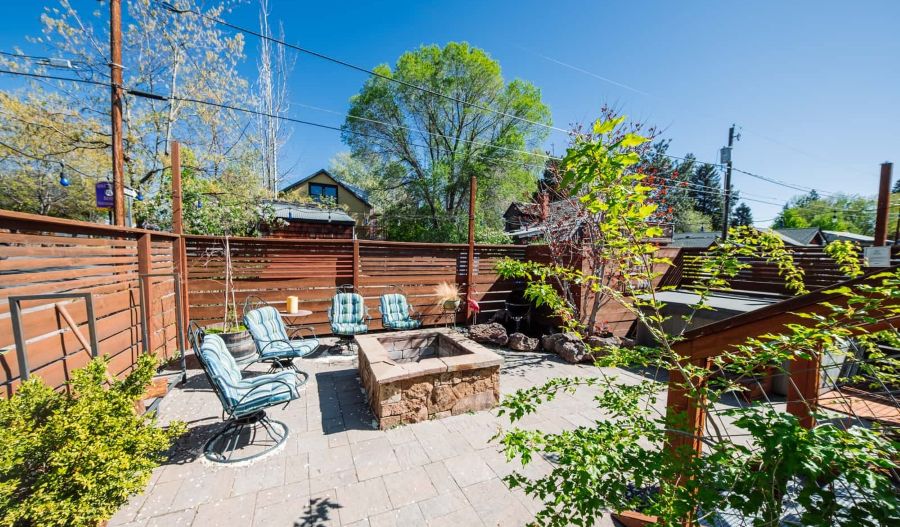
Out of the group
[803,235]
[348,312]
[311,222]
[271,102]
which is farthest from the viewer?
[803,235]

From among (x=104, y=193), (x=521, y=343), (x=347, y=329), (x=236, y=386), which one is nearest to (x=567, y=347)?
(x=521, y=343)

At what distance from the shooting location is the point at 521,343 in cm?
552

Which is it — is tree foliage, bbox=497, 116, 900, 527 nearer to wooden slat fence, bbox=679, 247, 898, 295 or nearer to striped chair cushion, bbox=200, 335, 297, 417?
striped chair cushion, bbox=200, 335, 297, 417

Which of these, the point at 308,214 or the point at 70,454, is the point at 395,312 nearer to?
the point at 70,454

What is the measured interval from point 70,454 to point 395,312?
4206 mm

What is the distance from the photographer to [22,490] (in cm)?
128

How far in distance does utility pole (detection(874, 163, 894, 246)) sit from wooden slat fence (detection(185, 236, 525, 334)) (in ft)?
20.8

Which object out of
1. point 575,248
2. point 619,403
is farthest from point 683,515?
point 575,248

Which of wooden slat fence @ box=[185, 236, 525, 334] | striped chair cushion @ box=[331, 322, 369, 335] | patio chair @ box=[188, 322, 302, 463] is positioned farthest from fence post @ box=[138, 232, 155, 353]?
striped chair cushion @ box=[331, 322, 369, 335]

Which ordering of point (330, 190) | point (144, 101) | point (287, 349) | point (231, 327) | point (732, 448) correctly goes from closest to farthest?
point (732, 448) < point (287, 349) < point (231, 327) < point (144, 101) < point (330, 190)

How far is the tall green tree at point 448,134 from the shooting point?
13102 millimetres

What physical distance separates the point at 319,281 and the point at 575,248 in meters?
4.54

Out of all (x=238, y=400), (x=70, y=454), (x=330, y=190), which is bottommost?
(x=238, y=400)

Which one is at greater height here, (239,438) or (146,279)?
(146,279)
